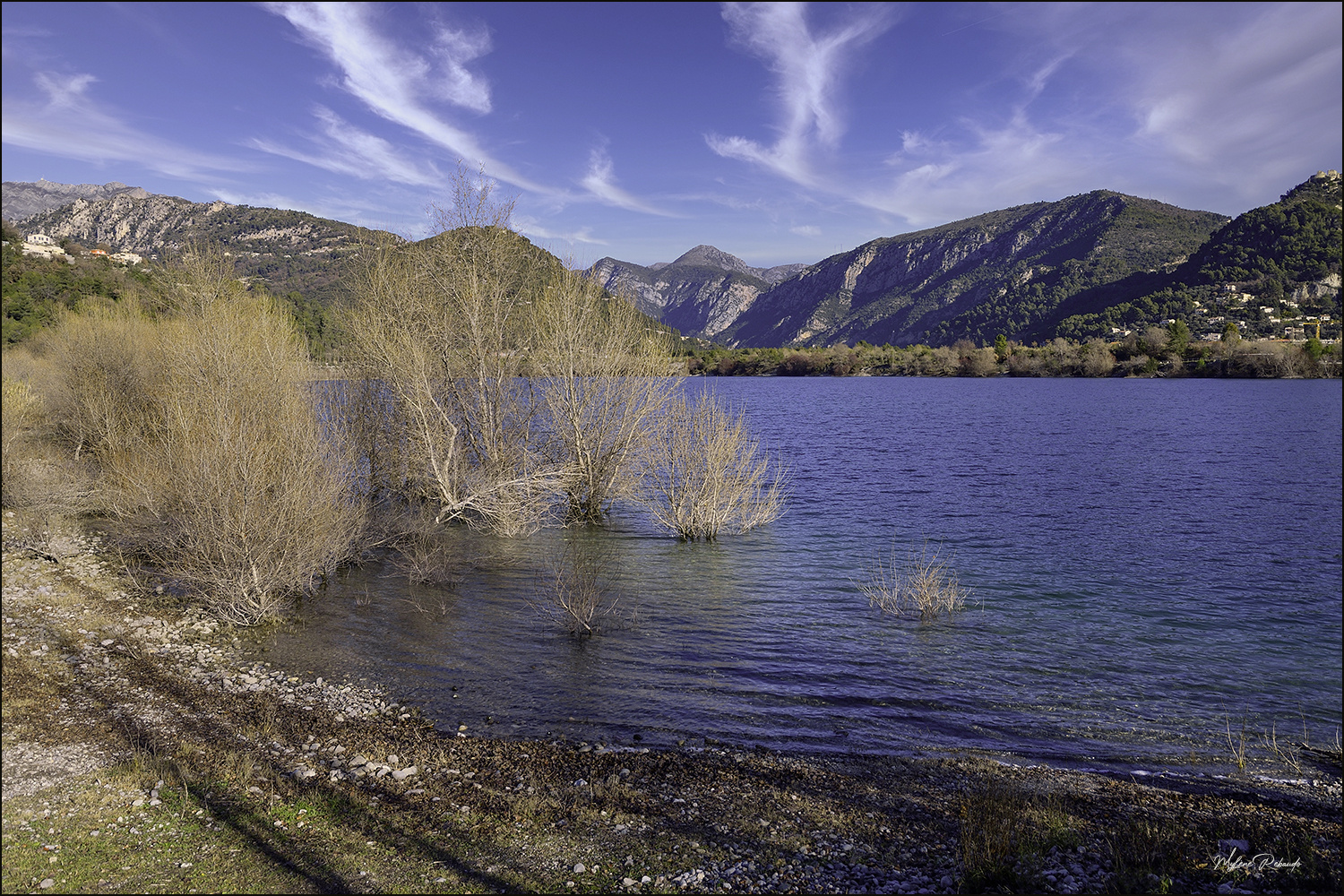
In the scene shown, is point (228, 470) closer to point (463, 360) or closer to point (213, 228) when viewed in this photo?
point (463, 360)

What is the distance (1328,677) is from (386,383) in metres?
25.2

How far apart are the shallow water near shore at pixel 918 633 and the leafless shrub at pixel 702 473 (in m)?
0.90

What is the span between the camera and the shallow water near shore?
10.8m

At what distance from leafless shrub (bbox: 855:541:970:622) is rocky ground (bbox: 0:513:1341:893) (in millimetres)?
6620

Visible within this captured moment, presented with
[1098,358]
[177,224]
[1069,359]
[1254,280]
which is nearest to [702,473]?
[1098,358]

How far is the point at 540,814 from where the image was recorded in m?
7.54

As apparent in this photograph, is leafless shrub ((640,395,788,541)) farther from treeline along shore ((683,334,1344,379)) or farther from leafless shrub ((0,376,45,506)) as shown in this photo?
treeline along shore ((683,334,1344,379))

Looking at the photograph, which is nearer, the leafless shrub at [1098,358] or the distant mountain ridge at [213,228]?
the distant mountain ridge at [213,228]

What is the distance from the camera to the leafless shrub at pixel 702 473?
21.8 meters

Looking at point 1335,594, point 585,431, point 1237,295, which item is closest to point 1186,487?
point 1335,594

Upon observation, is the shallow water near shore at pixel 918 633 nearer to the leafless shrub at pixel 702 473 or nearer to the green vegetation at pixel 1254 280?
the leafless shrub at pixel 702 473

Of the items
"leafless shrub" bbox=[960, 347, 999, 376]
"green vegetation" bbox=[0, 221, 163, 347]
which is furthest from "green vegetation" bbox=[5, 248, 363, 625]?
"leafless shrub" bbox=[960, 347, 999, 376]

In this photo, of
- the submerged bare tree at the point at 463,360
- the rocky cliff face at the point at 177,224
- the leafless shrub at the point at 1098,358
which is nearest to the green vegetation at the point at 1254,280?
the leafless shrub at the point at 1098,358

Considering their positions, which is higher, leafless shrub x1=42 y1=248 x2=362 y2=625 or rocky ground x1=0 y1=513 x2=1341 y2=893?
leafless shrub x1=42 y1=248 x2=362 y2=625
